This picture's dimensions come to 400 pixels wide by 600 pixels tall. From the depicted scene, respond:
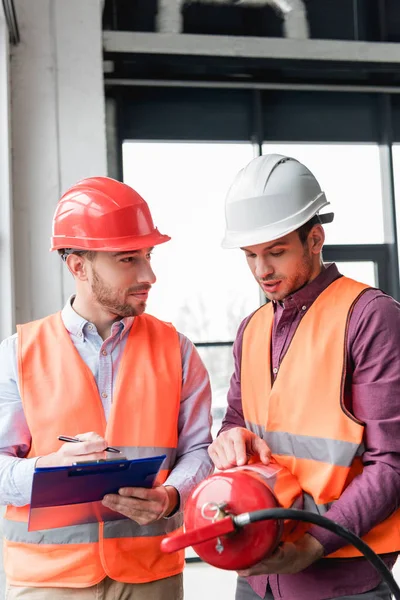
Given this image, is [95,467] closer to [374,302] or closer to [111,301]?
[111,301]

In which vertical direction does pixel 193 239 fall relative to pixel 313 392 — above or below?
above

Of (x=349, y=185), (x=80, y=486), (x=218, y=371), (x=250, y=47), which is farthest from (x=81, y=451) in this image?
(x=349, y=185)

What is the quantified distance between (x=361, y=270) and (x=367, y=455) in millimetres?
3277

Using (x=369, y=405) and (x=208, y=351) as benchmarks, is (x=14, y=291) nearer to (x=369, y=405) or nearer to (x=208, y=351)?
(x=208, y=351)

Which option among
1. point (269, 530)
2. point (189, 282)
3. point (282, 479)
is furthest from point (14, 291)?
point (269, 530)

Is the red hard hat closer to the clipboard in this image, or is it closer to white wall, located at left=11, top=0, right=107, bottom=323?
the clipboard

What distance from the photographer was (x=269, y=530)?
135 centimetres

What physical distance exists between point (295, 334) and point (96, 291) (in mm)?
580

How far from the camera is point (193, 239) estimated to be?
4566 mm

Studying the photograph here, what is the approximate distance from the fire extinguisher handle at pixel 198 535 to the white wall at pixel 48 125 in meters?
2.70

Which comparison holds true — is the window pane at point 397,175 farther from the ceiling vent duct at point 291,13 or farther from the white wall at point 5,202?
the white wall at point 5,202

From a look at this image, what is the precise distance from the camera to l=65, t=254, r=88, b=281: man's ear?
2064mm

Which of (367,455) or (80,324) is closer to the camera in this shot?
(367,455)

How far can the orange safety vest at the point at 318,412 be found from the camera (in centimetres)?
163
